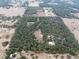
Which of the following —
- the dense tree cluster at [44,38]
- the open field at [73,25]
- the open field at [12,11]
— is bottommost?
the open field at [12,11]

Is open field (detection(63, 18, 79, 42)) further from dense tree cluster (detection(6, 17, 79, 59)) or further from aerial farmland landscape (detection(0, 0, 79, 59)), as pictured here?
dense tree cluster (detection(6, 17, 79, 59))

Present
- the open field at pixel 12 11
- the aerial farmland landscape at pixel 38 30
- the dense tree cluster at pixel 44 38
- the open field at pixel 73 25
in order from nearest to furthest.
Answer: the aerial farmland landscape at pixel 38 30 → the dense tree cluster at pixel 44 38 → the open field at pixel 73 25 → the open field at pixel 12 11

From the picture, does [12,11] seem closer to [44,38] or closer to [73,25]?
[73,25]

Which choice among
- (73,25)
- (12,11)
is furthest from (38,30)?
(12,11)

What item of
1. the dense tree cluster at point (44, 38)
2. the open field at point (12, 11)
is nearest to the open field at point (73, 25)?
the dense tree cluster at point (44, 38)

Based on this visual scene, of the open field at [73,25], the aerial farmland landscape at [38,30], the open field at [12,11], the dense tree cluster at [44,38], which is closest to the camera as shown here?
the aerial farmland landscape at [38,30]

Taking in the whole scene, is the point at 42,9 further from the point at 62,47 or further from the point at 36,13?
the point at 62,47

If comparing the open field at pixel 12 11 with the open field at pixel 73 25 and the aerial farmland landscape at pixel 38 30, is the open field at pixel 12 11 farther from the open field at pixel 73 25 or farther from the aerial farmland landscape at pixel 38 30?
the open field at pixel 73 25

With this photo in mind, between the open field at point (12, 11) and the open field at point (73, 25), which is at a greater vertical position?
the open field at point (73, 25)

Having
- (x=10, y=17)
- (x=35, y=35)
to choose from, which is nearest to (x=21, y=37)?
(x=35, y=35)
